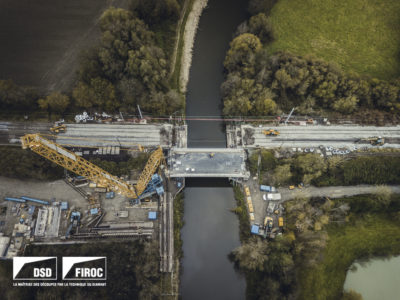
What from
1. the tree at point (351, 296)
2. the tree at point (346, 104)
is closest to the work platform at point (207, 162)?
the tree at point (346, 104)

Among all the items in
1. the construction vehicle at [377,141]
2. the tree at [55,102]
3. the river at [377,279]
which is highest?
the tree at [55,102]

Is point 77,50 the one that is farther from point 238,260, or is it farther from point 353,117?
point 353,117

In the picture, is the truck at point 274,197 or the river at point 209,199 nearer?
the river at point 209,199

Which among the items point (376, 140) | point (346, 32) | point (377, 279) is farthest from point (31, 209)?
point (346, 32)

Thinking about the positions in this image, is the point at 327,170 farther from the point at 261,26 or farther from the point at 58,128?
the point at 58,128

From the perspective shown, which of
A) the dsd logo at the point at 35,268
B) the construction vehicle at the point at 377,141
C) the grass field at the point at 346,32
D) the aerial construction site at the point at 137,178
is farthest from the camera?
the grass field at the point at 346,32

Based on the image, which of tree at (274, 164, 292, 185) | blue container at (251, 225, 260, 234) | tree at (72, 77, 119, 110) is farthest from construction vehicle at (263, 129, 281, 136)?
tree at (72, 77, 119, 110)

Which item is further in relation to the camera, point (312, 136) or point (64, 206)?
point (312, 136)

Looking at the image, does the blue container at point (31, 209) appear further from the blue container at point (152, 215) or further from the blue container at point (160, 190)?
the blue container at point (160, 190)
